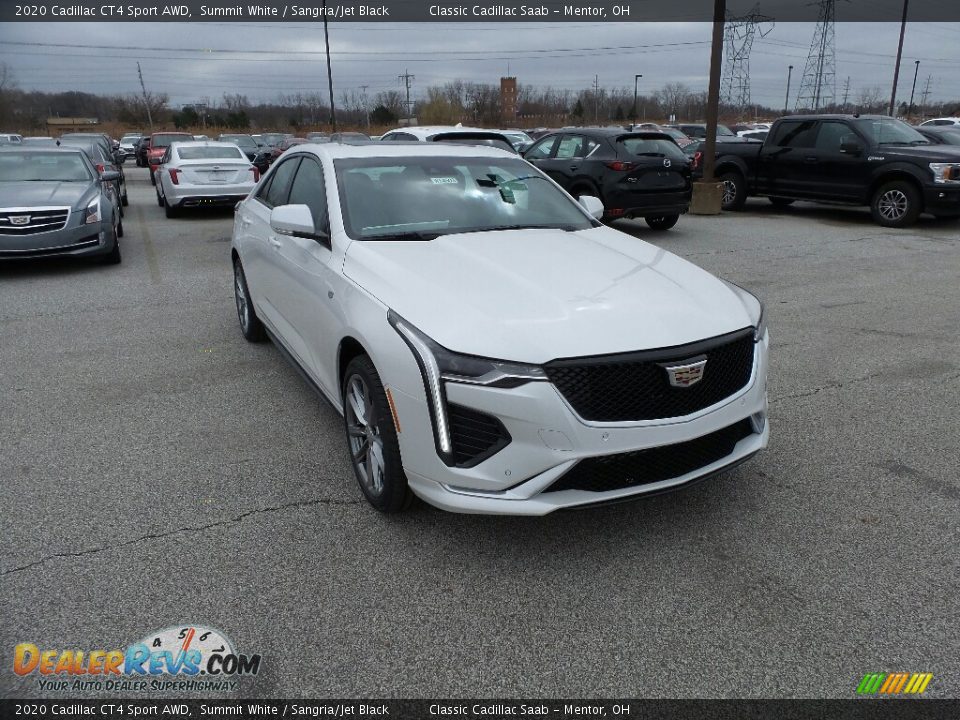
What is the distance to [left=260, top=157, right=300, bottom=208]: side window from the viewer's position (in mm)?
5016

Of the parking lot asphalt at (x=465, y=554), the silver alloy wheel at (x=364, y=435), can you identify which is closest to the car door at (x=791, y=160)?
the parking lot asphalt at (x=465, y=554)

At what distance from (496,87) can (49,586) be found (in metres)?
90.6

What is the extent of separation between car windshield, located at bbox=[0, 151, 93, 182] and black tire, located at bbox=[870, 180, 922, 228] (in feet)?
42.3

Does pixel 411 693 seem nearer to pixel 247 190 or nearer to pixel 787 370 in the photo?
pixel 787 370

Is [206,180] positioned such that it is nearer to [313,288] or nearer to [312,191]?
[312,191]

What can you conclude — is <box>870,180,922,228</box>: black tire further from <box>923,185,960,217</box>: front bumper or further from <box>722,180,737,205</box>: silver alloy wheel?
<box>722,180,737,205</box>: silver alloy wheel

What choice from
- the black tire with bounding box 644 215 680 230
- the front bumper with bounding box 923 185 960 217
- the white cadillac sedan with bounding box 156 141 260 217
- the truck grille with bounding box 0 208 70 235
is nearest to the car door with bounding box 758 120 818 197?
the front bumper with bounding box 923 185 960 217

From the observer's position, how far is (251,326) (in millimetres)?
5879

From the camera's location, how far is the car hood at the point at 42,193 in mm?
8633

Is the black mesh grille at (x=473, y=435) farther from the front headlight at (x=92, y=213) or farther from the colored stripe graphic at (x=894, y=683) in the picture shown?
the front headlight at (x=92, y=213)

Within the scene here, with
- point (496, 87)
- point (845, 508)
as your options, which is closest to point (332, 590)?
point (845, 508)

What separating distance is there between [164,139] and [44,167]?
1846 cm

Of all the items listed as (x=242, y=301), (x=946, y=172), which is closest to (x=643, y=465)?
(x=242, y=301)

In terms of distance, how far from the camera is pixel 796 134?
1380 centimetres
